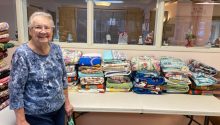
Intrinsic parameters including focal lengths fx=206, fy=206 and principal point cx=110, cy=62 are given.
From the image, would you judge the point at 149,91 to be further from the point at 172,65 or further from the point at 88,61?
the point at 88,61

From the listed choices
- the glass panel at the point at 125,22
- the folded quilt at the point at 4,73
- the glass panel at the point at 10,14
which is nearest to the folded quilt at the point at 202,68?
the glass panel at the point at 125,22

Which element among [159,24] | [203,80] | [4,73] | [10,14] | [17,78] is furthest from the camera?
[10,14]

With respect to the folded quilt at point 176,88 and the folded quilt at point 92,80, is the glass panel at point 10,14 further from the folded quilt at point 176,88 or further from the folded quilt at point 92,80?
the folded quilt at point 176,88

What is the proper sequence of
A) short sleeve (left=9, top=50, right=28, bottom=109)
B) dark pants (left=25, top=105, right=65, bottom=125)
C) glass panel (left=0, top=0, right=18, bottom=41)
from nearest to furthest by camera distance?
short sleeve (left=9, top=50, right=28, bottom=109) < dark pants (left=25, top=105, right=65, bottom=125) < glass panel (left=0, top=0, right=18, bottom=41)

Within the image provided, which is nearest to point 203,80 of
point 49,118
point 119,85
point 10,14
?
point 119,85

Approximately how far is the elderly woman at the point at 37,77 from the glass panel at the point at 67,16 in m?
1.11

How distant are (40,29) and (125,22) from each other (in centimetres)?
143

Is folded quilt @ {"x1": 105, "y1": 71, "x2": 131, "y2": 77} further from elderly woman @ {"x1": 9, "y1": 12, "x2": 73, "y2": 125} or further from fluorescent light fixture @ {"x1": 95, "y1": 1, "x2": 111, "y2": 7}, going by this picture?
fluorescent light fixture @ {"x1": 95, "y1": 1, "x2": 111, "y2": 7}

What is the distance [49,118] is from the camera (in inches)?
62.2

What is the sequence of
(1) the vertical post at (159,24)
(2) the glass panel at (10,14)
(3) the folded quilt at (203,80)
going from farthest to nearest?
(2) the glass panel at (10,14), (1) the vertical post at (159,24), (3) the folded quilt at (203,80)

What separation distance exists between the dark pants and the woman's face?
0.56 meters

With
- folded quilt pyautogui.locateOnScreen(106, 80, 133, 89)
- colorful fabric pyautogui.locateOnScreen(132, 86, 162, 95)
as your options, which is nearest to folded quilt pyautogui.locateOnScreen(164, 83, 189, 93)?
colorful fabric pyautogui.locateOnScreen(132, 86, 162, 95)

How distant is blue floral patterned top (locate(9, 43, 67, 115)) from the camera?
1.40 m

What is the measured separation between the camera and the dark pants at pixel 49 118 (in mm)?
1516
